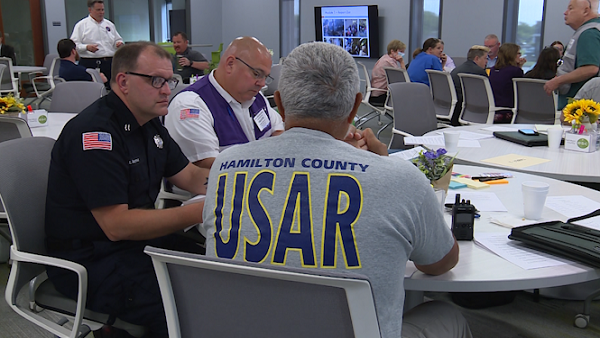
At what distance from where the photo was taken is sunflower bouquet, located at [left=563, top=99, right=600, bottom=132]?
2.85 meters

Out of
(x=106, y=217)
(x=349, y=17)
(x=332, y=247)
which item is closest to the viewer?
(x=332, y=247)

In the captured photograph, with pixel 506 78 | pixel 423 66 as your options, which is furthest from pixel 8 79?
pixel 506 78

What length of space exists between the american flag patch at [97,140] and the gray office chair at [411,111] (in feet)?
8.48

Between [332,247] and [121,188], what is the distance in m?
0.88

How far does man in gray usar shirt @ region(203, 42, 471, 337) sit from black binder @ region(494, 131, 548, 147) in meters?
1.90

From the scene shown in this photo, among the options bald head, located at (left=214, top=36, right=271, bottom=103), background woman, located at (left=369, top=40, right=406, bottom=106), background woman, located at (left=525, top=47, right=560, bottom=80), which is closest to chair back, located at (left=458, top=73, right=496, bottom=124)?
background woman, located at (left=525, top=47, right=560, bottom=80)

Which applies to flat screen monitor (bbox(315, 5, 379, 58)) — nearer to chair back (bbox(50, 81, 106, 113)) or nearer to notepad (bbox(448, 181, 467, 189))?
chair back (bbox(50, 81, 106, 113))

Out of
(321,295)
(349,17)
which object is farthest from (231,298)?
(349,17)

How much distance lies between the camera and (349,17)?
482 inches

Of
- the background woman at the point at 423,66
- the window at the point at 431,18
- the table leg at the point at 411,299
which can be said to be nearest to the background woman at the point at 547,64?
the background woman at the point at 423,66

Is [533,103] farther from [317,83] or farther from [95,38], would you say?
[95,38]

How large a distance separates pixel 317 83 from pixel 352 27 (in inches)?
452

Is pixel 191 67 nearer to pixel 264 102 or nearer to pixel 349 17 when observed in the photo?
pixel 264 102

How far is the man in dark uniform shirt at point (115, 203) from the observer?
5.48ft
